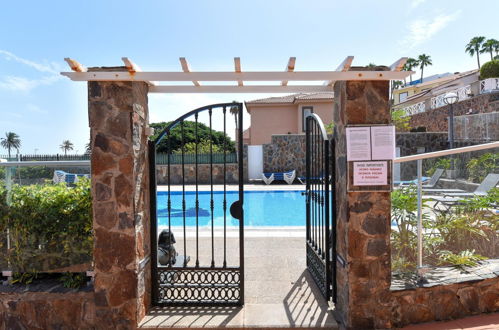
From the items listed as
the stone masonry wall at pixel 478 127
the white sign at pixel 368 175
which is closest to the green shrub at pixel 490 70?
the stone masonry wall at pixel 478 127

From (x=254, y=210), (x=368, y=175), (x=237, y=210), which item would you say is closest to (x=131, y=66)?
(x=237, y=210)

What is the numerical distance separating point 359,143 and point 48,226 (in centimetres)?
336

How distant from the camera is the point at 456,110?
65.5 feet

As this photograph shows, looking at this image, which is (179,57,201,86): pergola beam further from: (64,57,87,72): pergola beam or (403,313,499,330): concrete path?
(403,313,499,330): concrete path

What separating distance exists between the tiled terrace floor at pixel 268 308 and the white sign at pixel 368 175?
1.45 meters

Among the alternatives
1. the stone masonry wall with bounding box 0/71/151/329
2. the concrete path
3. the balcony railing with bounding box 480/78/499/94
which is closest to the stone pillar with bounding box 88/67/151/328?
the stone masonry wall with bounding box 0/71/151/329

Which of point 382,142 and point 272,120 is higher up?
point 272,120

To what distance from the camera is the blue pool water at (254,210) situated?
30.8 ft

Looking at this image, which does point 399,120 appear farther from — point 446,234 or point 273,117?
point 446,234

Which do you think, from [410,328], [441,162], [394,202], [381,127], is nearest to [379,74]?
[381,127]

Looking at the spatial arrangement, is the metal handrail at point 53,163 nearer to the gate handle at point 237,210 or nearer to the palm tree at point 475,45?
the gate handle at point 237,210

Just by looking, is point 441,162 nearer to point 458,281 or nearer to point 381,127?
point 458,281

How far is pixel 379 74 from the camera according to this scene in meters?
2.96

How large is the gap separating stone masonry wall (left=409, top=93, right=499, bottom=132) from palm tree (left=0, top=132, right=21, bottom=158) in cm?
5971
